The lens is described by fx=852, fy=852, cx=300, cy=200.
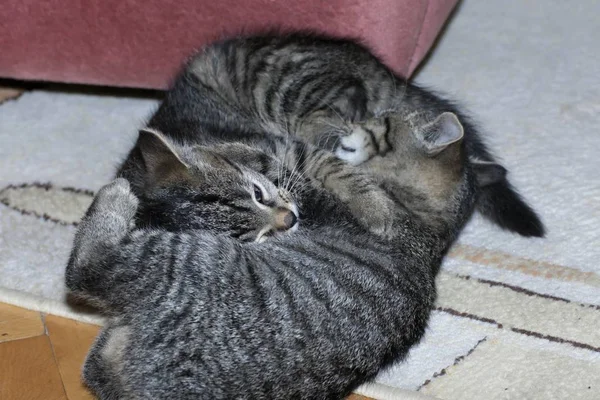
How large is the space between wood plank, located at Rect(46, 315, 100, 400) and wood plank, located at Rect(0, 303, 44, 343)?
1.2 inches

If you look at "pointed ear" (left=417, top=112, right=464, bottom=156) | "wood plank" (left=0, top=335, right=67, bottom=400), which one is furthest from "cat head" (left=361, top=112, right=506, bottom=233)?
"wood plank" (left=0, top=335, right=67, bottom=400)

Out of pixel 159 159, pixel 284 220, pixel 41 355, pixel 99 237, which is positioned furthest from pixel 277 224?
pixel 41 355

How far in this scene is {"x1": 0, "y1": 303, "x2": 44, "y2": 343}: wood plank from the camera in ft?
7.07

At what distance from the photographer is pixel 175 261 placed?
6.24 feet

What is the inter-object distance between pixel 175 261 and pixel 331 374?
0.43m

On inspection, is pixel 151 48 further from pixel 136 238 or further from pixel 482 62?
pixel 482 62

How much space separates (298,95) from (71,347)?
3.16ft

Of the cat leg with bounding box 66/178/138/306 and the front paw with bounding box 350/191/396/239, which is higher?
the front paw with bounding box 350/191/396/239

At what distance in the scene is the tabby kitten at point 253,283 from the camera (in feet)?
5.76

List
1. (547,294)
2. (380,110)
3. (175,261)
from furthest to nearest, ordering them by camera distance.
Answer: (380,110) → (547,294) → (175,261)

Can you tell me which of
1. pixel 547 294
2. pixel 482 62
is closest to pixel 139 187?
pixel 547 294

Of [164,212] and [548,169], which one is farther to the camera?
[548,169]

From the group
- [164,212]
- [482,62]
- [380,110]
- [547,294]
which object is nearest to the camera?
[164,212]

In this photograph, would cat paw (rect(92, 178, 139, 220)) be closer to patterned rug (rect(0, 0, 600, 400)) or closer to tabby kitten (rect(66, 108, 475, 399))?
tabby kitten (rect(66, 108, 475, 399))
